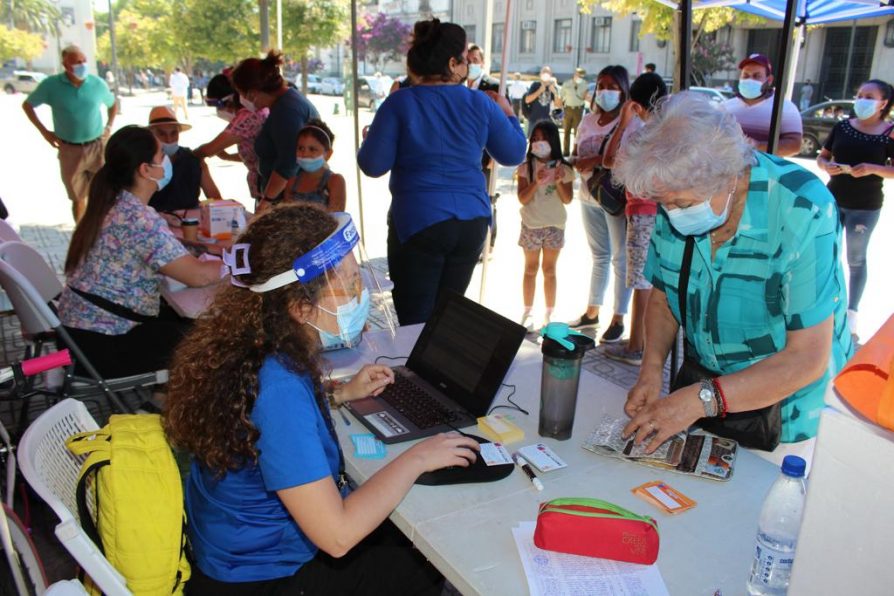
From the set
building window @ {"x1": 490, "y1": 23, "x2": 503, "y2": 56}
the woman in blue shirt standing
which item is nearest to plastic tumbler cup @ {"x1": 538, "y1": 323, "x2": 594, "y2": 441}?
the woman in blue shirt standing

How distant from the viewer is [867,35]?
2614 centimetres

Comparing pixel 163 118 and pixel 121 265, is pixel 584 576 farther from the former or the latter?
pixel 163 118

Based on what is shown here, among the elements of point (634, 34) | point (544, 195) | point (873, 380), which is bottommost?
point (544, 195)

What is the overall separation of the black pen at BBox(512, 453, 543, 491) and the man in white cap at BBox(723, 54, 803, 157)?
11.5ft

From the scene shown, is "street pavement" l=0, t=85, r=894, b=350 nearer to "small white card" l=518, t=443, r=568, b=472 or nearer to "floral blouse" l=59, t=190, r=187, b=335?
"floral blouse" l=59, t=190, r=187, b=335

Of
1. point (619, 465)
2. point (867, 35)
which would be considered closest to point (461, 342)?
point (619, 465)

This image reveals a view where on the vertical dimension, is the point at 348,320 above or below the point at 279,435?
above

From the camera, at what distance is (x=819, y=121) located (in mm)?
14922

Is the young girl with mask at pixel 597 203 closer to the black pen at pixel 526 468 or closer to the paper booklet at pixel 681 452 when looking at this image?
the paper booklet at pixel 681 452

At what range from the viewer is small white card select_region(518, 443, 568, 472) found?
1.73 meters

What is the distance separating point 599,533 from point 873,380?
687mm

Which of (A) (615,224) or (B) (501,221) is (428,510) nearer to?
(A) (615,224)

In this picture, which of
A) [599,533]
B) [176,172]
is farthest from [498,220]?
[599,533]

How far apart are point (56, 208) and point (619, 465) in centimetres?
891
